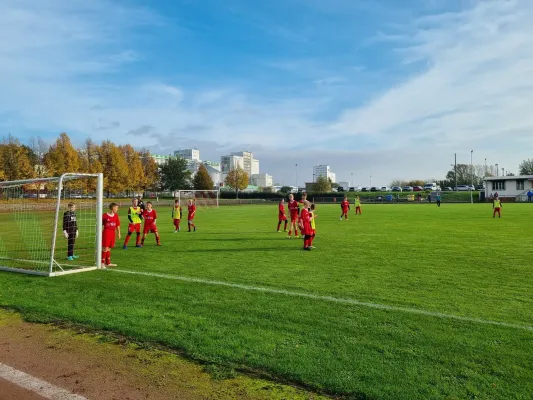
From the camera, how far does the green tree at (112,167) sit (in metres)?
62.2

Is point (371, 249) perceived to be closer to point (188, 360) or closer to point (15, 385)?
point (188, 360)

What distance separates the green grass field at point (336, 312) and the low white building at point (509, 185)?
69317 millimetres

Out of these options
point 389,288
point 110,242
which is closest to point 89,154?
point 110,242

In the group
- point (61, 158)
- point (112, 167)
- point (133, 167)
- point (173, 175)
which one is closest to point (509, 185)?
point (133, 167)

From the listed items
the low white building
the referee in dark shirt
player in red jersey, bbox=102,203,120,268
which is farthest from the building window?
Result: the referee in dark shirt

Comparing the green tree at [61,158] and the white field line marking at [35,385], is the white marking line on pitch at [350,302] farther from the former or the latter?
the green tree at [61,158]

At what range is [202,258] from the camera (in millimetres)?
11906

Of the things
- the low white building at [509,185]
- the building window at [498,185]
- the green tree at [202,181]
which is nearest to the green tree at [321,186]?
the green tree at [202,181]

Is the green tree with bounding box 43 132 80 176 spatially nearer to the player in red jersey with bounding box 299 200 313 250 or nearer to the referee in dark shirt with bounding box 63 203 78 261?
the referee in dark shirt with bounding box 63 203 78 261

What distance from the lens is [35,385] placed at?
4148 mm

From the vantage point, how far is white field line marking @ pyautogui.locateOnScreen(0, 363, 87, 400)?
3.90 m

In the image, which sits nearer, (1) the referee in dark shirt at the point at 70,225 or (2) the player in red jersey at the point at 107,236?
(2) the player in red jersey at the point at 107,236

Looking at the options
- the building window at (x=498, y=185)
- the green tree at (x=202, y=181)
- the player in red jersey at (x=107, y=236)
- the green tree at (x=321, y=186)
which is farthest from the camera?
the green tree at (x=321, y=186)

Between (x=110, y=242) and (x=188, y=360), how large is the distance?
7387 mm
